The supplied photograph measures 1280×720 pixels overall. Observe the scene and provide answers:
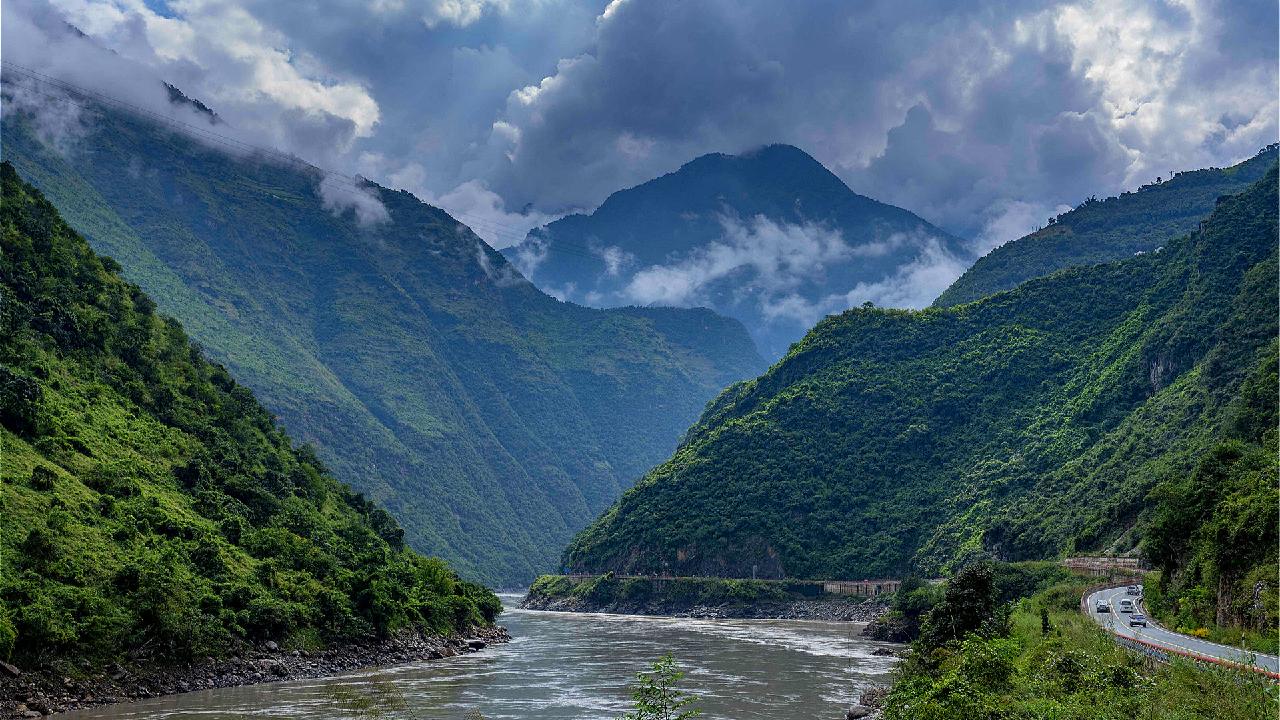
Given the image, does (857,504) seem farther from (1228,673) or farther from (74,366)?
(1228,673)

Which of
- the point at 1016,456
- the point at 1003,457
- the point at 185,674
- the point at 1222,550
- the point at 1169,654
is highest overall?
the point at 1003,457

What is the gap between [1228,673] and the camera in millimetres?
31812

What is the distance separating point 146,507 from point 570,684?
33.1 metres

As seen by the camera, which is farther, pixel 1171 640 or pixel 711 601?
pixel 711 601

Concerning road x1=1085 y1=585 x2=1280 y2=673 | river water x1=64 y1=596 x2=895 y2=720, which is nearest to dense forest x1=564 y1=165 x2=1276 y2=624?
road x1=1085 y1=585 x2=1280 y2=673

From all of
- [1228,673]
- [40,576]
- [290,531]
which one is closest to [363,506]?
[290,531]

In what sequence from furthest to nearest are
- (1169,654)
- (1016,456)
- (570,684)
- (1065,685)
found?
1. (1016,456)
2. (570,684)
3. (1169,654)
4. (1065,685)

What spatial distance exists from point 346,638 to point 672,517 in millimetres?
107105

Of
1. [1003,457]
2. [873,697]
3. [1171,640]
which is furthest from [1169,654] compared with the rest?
[1003,457]

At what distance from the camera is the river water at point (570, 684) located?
63.0m

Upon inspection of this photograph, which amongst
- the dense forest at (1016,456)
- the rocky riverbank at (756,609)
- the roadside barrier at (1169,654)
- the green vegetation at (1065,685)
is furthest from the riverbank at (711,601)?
the roadside barrier at (1169,654)

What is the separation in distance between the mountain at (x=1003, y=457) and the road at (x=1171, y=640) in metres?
51.1

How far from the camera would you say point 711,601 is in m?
170

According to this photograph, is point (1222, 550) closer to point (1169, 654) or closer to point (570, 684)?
point (1169, 654)
